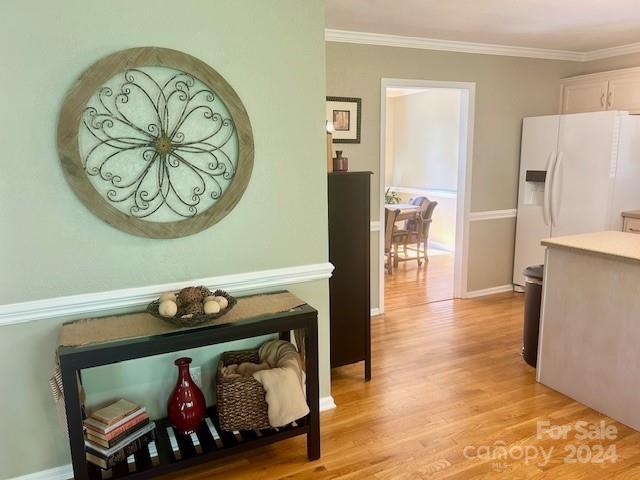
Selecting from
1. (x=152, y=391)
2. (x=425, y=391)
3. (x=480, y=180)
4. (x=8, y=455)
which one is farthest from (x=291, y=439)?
(x=480, y=180)

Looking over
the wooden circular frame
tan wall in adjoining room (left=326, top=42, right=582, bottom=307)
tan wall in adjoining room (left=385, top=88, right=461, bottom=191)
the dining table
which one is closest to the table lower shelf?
the wooden circular frame

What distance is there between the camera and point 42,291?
2047 millimetres

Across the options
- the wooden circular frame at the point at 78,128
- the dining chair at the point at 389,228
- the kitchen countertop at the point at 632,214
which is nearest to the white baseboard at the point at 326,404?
the wooden circular frame at the point at 78,128

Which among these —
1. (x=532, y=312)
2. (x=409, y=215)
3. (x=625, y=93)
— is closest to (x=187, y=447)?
(x=532, y=312)

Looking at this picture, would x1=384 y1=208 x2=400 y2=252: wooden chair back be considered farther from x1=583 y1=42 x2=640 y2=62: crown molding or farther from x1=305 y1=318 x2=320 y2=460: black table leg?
x1=305 y1=318 x2=320 y2=460: black table leg

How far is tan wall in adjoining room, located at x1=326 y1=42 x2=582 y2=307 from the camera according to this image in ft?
13.2

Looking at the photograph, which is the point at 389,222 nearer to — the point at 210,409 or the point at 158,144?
the point at 210,409

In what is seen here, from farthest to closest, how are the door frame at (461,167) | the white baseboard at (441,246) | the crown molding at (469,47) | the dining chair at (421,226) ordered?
the white baseboard at (441,246)
the dining chair at (421,226)
the door frame at (461,167)
the crown molding at (469,47)

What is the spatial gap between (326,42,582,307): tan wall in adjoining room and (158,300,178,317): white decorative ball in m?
2.51

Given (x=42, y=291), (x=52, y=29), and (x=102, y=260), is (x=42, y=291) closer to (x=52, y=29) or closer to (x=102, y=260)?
(x=102, y=260)

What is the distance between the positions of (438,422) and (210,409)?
1258mm

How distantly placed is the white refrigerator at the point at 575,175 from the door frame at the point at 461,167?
0.64 m

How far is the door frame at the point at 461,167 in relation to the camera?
4.18 metres

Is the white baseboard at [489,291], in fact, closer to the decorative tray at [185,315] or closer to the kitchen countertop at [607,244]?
the kitchen countertop at [607,244]
